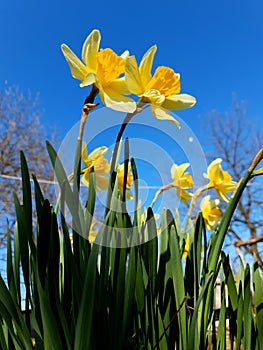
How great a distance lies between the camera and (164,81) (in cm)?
40

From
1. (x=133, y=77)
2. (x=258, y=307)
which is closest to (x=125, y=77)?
(x=133, y=77)

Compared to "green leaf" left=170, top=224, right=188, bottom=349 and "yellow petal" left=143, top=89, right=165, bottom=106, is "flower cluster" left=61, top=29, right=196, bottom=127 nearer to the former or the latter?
"yellow petal" left=143, top=89, right=165, bottom=106

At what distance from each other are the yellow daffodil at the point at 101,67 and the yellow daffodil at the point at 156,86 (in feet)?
0.05

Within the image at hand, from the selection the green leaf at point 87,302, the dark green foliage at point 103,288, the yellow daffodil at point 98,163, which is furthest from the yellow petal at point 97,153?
the green leaf at point 87,302

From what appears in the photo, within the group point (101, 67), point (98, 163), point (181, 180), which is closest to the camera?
point (101, 67)

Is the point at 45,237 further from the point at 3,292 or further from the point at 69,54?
the point at 69,54

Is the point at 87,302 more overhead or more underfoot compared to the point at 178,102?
more underfoot

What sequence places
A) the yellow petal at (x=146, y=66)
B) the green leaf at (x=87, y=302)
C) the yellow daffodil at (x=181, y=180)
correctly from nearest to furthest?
the green leaf at (x=87, y=302) → the yellow petal at (x=146, y=66) → the yellow daffodil at (x=181, y=180)

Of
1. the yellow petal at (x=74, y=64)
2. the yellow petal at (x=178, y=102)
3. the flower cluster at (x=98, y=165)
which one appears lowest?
the flower cluster at (x=98, y=165)

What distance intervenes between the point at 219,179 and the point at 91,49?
1.27 feet

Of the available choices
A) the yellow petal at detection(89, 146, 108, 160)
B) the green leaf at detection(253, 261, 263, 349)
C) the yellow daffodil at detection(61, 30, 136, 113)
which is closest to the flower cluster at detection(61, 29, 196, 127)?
the yellow daffodil at detection(61, 30, 136, 113)

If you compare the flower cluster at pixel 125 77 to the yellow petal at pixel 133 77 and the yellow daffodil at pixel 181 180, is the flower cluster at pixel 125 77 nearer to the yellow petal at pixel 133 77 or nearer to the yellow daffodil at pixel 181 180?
the yellow petal at pixel 133 77

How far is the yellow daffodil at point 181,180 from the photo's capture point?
0.63m

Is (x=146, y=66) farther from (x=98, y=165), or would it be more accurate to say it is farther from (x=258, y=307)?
(x=258, y=307)
